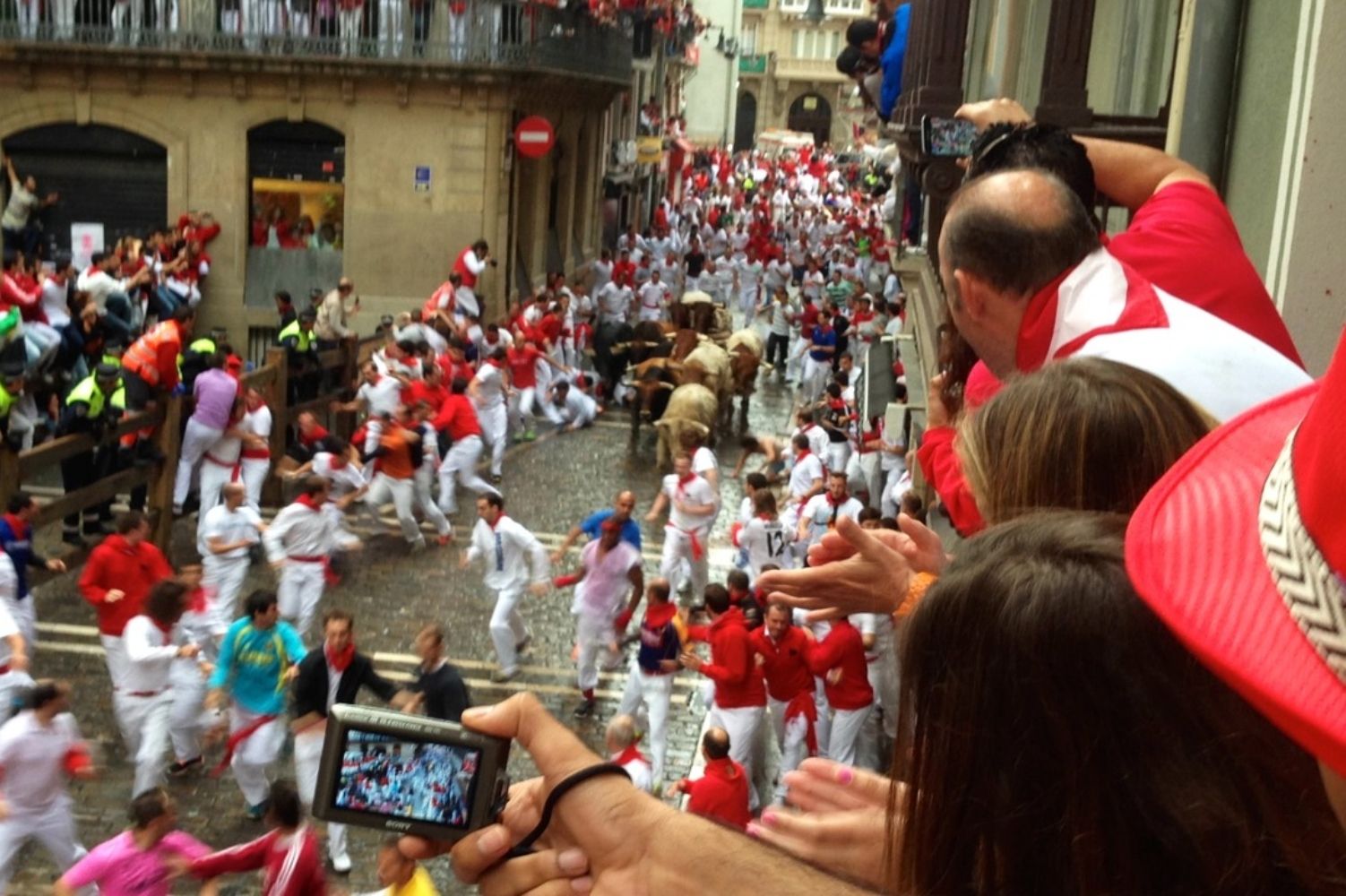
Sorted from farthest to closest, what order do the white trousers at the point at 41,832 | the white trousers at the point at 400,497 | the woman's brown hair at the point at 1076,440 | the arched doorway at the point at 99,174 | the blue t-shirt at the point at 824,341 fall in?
the arched doorway at the point at 99,174 < the blue t-shirt at the point at 824,341 < the white trousers at the point at 400,497 < the white trousers at the point at 41,832 < the woman's brown hair at the point at 1076,440

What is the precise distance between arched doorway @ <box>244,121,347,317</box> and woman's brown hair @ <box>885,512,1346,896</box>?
26.8m

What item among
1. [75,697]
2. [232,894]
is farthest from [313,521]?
[232,894]

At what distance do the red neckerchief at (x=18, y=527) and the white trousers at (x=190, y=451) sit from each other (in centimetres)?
439

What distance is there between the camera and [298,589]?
1353 cm

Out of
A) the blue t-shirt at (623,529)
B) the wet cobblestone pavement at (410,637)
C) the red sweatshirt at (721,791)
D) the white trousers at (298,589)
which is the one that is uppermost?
the blue t-shirt at (623,529)

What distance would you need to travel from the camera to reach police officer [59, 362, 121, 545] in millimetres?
15047

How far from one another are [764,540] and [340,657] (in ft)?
20.0

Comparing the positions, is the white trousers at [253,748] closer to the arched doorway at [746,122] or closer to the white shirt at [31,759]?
the white shirt at [31,759]

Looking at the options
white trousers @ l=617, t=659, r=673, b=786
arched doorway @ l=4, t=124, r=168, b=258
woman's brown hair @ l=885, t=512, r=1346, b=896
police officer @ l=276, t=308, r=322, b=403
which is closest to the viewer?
woman's brown hair @ l=885, t=512, r=1346, b=896

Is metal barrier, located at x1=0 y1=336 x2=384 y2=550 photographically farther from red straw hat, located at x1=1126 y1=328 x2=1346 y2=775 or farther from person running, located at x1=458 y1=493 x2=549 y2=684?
red straw hat, located at x1=1126 y1=328 x2=1346 y2=775

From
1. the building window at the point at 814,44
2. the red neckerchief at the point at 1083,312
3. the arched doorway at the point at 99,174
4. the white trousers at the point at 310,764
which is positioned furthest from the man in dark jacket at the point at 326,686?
the building window at the point at 814,44

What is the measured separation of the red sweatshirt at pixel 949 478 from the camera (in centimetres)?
320

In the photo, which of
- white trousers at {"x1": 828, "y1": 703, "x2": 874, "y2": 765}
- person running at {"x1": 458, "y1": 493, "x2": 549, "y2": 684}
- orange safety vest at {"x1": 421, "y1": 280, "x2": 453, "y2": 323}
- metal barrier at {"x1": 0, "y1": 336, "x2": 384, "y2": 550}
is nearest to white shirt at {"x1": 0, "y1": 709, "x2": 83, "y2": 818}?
metal barrier at {"x1": 0, "y1": 336, "x2": 384, "y2": 550}

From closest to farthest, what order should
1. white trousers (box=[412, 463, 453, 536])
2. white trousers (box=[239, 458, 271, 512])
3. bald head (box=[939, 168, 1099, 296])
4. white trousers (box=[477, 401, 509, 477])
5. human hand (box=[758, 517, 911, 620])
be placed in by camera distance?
human hand (box=[758, 517, 911, 620])
bald head (box=[939, 168, 1099, 296])
white trousers (box=[239, 458, 271, 512])
white trousers (box=[412, 463, 453, 536])
white trousers (box=[477, 401, 509, 477])
